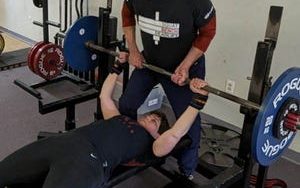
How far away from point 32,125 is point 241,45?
1.70 m

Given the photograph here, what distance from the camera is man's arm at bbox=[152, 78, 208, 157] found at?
5.74 feet

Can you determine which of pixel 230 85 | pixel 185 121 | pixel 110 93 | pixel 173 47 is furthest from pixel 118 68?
pixel 230 85

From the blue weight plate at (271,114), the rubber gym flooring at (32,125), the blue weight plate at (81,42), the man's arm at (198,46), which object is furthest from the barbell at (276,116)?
the blue weight plate at (81,42)

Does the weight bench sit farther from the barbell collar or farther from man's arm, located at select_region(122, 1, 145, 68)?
the barbell collar

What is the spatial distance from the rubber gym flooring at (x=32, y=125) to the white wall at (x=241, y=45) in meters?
0.24

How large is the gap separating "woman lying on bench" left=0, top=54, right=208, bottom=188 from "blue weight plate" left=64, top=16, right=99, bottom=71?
0.68 m

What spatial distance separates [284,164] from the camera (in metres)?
2.61

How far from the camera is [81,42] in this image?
244 cm

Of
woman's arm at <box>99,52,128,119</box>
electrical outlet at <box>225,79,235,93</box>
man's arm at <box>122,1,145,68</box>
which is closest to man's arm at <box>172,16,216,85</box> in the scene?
man's arm at <box>122,1,145,68</box>

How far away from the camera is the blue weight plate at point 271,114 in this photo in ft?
4.79

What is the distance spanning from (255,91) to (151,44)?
674 millimetres

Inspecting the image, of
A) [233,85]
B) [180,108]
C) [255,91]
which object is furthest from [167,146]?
[233,85]

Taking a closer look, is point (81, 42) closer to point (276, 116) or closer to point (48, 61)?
point (48, 61)

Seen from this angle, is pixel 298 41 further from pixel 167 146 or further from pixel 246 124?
pixel 167 146
